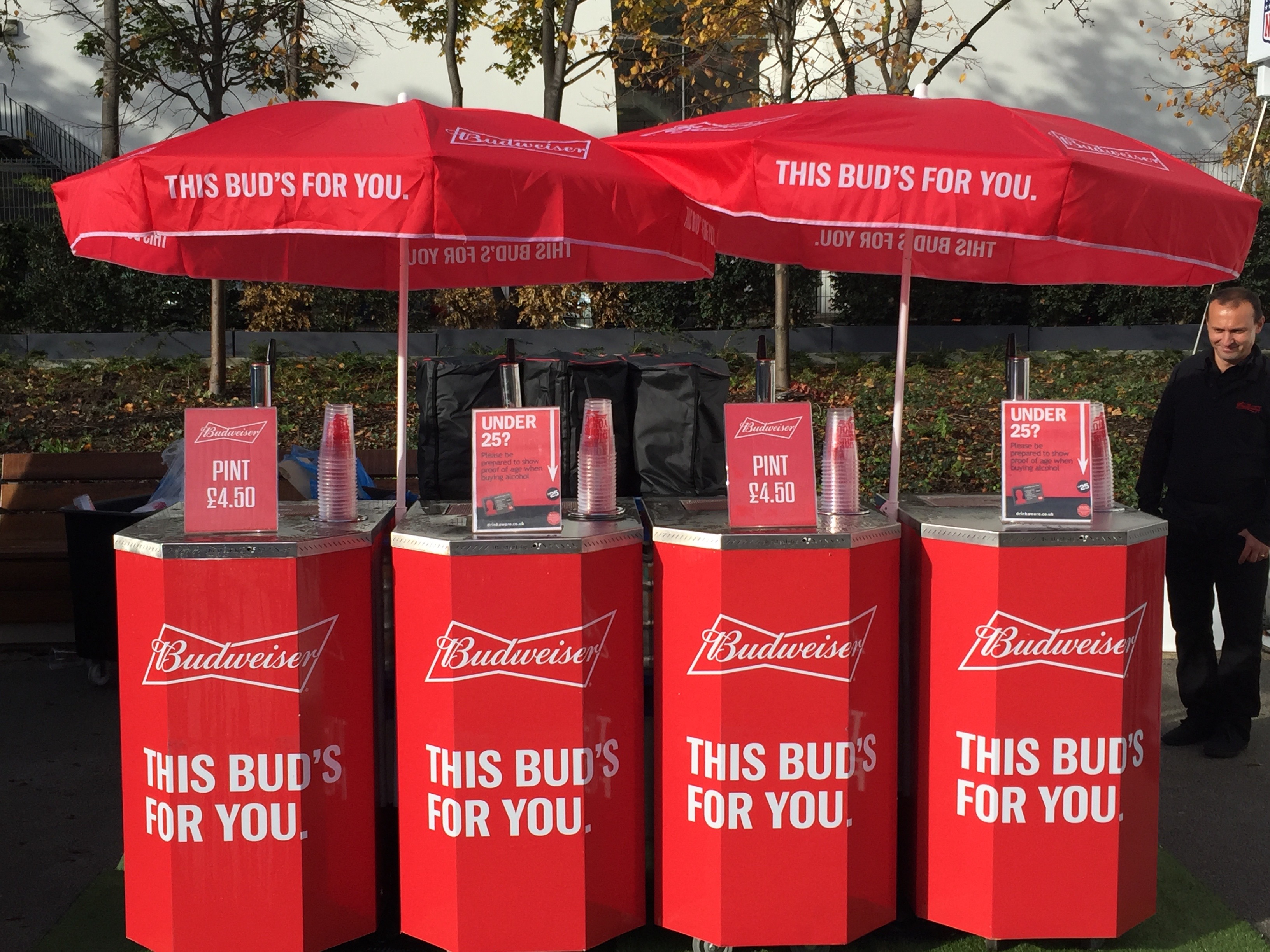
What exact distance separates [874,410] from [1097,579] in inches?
323

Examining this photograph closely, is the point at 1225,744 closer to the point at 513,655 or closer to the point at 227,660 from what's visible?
the point at 513,655

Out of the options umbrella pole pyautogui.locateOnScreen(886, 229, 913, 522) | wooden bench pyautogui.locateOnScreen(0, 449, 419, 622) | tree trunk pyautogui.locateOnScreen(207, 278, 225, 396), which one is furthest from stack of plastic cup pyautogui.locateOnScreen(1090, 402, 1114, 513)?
tree trunk pyautogui.locateOnScreen(207, 278, 225, 396)

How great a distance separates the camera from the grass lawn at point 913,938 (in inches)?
141

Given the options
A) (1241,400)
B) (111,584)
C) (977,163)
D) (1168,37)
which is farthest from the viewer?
(1168,37)

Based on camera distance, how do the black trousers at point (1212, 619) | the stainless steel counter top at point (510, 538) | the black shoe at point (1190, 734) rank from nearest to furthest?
the stainless steel counter top at point (510, 538) → the black trousers at point (1212, 619) → the black shoe at point (1190, 734)

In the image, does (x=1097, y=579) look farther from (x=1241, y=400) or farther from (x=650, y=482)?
(x=650, y=482)

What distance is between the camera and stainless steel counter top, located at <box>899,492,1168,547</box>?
3402mm

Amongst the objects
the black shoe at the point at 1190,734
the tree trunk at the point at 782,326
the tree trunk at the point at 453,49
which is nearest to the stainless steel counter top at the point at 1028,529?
the black shoe at the point at 1190,734

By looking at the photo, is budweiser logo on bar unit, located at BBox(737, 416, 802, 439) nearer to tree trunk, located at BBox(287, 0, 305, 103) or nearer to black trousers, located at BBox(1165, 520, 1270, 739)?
black trousers, located at BBox(1165, 520, 1270, 739)

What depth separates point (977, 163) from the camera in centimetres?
319

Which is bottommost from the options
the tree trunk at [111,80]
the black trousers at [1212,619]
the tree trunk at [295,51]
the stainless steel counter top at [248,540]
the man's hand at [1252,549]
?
the black trousers at [1212,619]

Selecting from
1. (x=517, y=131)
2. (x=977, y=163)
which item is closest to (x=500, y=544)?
(x=517, y=131)

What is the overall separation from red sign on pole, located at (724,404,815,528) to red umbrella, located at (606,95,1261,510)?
0.51 meters

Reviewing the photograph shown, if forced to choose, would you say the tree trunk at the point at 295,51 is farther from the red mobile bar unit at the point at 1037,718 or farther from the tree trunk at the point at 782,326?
the red mobile bar unit at the point at 1037,718
